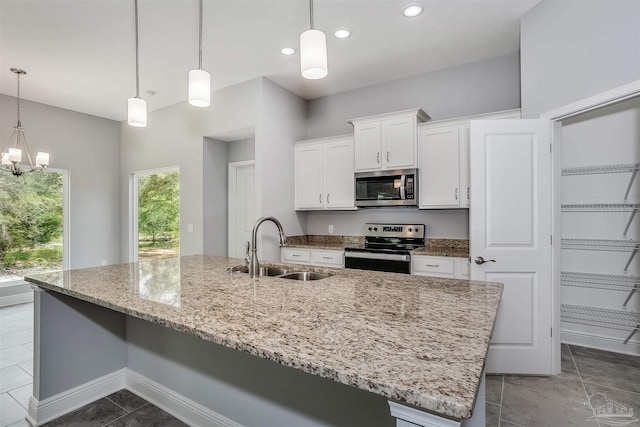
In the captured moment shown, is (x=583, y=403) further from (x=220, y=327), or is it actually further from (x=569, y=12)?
(x=569, y=12)

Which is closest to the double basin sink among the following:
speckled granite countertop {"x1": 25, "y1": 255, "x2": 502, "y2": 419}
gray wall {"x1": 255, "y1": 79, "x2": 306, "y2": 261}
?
speckled granite countertop {"x1": 25, "y1": 255, "x2": 502, "y2": 419}

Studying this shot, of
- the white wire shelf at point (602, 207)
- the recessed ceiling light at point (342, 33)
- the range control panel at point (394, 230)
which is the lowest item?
the range control panel at point (394, 230)

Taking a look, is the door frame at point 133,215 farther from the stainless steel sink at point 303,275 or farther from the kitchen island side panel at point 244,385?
the stainless steel sink at point 303,275

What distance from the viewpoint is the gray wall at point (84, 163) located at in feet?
15.9

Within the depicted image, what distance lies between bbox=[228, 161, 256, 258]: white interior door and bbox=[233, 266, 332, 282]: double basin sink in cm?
257

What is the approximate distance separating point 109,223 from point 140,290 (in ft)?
16.2

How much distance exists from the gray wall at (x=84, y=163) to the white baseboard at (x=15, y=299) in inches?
25.9

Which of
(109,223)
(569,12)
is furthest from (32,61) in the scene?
(569,12)

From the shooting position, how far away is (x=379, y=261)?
11.5 feet

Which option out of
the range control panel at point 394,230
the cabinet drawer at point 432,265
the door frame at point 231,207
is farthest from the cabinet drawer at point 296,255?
the cabinet drawer at point 432,265

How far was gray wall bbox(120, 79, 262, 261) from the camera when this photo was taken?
13.9 ft

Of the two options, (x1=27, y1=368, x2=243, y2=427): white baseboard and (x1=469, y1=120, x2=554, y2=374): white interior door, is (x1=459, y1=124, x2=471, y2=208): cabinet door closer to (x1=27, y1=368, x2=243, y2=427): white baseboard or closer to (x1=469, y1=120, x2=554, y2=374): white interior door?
(x1=469, y1=120, x2=554, y2=374): white interior door

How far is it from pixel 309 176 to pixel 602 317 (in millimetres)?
Result: 3345

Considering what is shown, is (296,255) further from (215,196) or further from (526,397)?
(526,397)
